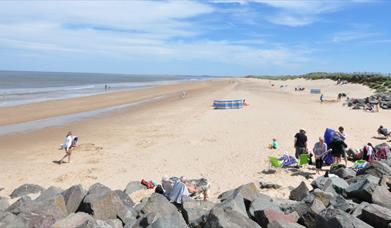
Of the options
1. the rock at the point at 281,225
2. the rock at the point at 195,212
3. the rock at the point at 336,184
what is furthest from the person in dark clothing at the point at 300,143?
the rock at the point at 281,225

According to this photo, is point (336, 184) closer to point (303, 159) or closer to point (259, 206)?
point (259, 206)

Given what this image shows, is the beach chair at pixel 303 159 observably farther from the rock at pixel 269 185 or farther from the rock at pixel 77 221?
the rock at pixel 77 221

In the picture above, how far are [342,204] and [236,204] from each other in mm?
2211

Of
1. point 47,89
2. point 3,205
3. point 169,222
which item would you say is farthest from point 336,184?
point 47,89

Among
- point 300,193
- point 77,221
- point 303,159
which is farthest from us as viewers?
point 303,159

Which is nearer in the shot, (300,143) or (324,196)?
(324,196)

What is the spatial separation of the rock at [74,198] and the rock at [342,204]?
5586mm

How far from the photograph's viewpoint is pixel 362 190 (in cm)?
816

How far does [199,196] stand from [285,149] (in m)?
6.82

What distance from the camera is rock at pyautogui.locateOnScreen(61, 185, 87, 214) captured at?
8.48 meters

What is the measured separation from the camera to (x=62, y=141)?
18.8 meters

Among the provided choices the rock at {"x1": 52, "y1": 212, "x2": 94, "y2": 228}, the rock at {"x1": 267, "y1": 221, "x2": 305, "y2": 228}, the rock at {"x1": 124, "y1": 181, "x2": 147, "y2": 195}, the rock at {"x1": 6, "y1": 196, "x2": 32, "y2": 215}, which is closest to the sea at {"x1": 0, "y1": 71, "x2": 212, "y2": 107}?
the rock at {"x1": 124, "y1": 181, "x2": 147, "y2": 195}

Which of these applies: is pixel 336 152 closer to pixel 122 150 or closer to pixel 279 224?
pixel 279 224

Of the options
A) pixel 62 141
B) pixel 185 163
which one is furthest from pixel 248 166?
pixel 62 141
